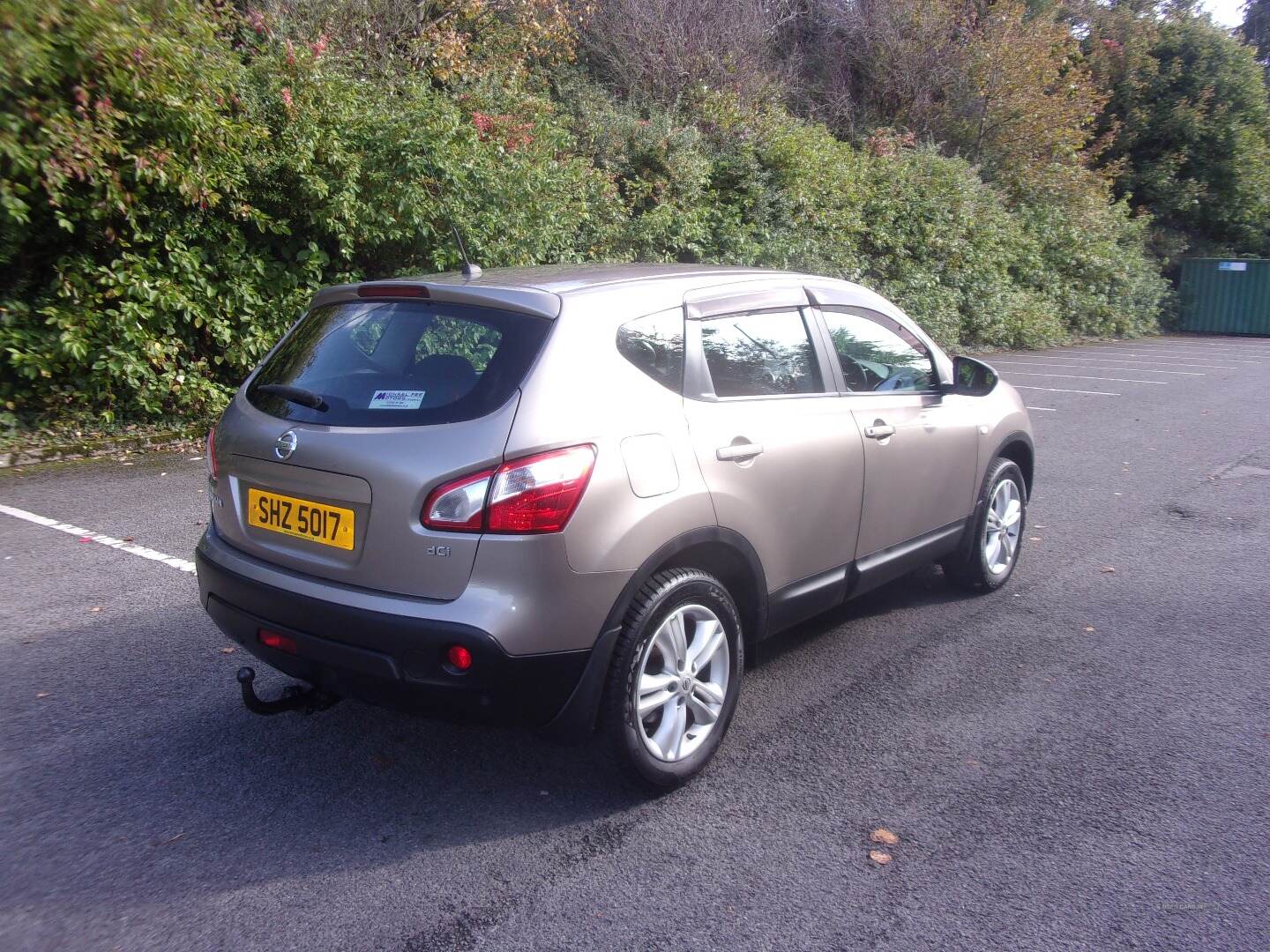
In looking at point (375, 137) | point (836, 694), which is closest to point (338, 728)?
point (836, 694)

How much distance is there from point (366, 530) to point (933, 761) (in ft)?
7.22

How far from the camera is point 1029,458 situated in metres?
5.98

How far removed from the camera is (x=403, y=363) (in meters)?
3.41

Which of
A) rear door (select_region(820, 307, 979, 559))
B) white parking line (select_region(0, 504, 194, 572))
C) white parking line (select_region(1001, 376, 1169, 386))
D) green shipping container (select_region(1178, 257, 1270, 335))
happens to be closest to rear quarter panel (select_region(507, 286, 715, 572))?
rear door (select_region(820, 307, 979, 559))

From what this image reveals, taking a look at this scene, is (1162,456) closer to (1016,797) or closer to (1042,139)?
(1016,797)

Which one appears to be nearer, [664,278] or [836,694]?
[664,278]

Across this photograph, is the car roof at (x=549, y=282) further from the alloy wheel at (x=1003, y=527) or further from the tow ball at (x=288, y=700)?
the alloy wheel at (x=1003, y=527)

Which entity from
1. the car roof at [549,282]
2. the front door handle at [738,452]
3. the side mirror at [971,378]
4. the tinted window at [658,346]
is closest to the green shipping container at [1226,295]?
the side mirror at [971,378]

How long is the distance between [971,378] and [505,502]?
2.99 m

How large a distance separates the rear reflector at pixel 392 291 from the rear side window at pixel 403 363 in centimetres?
3

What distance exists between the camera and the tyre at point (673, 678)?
10.7ft

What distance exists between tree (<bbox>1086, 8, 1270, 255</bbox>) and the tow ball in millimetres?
32465

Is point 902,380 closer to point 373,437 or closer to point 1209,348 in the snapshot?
point 373,437

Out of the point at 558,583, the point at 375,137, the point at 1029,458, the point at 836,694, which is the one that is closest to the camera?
the point at 558,583
